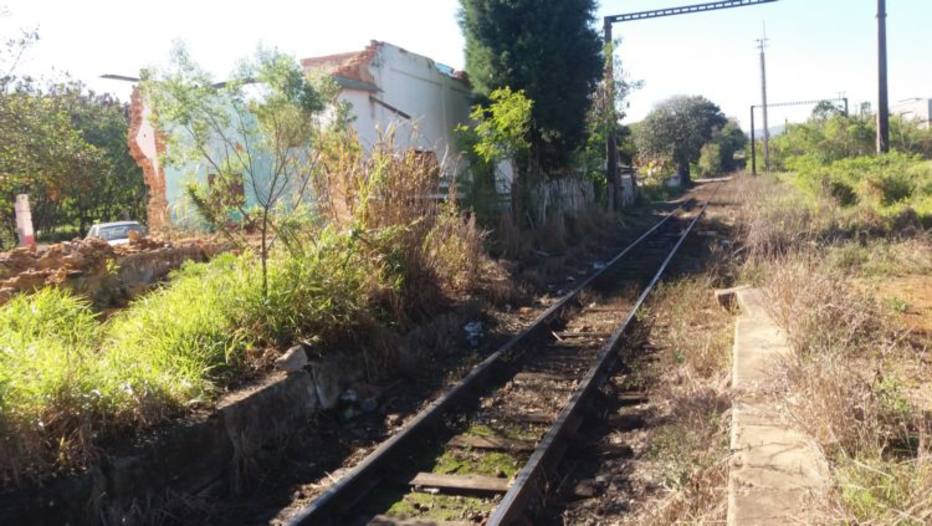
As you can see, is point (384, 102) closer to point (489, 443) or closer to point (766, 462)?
point (489, 443)

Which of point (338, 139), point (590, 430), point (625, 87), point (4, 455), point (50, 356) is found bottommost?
point (590, 430)

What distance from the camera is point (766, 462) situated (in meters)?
4.12

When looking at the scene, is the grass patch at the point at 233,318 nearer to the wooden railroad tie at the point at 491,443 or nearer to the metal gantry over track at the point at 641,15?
the wooden railroad tie at the point at 491,443

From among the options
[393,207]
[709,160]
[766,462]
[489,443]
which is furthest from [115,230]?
[709,160]

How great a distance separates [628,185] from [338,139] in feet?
97.9

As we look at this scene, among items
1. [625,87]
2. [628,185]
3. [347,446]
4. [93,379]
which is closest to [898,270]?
[347,446]

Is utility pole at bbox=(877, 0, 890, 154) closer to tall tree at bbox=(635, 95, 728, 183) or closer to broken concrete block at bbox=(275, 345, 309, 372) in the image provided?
broken concrete block at bbox=(275, 345, 309, 372)

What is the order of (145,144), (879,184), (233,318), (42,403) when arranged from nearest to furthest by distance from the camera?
1. (42,403)
2. (233,318)
3. (145,144)
4. (879,184)

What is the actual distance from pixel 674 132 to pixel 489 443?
62988 mm

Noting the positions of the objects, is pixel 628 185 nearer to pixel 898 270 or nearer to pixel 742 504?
pixel 898 270

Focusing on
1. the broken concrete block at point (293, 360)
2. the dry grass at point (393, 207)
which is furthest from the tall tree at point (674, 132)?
the broken concrete block at point (293, 360)

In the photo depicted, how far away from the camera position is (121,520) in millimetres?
4199

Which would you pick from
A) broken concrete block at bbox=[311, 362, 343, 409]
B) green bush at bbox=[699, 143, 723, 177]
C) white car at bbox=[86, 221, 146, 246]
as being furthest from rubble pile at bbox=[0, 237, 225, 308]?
green bush at bbox=[699, 143, 723, 177]

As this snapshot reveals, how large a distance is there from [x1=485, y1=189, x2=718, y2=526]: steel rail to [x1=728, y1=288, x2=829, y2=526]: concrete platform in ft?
3.79
